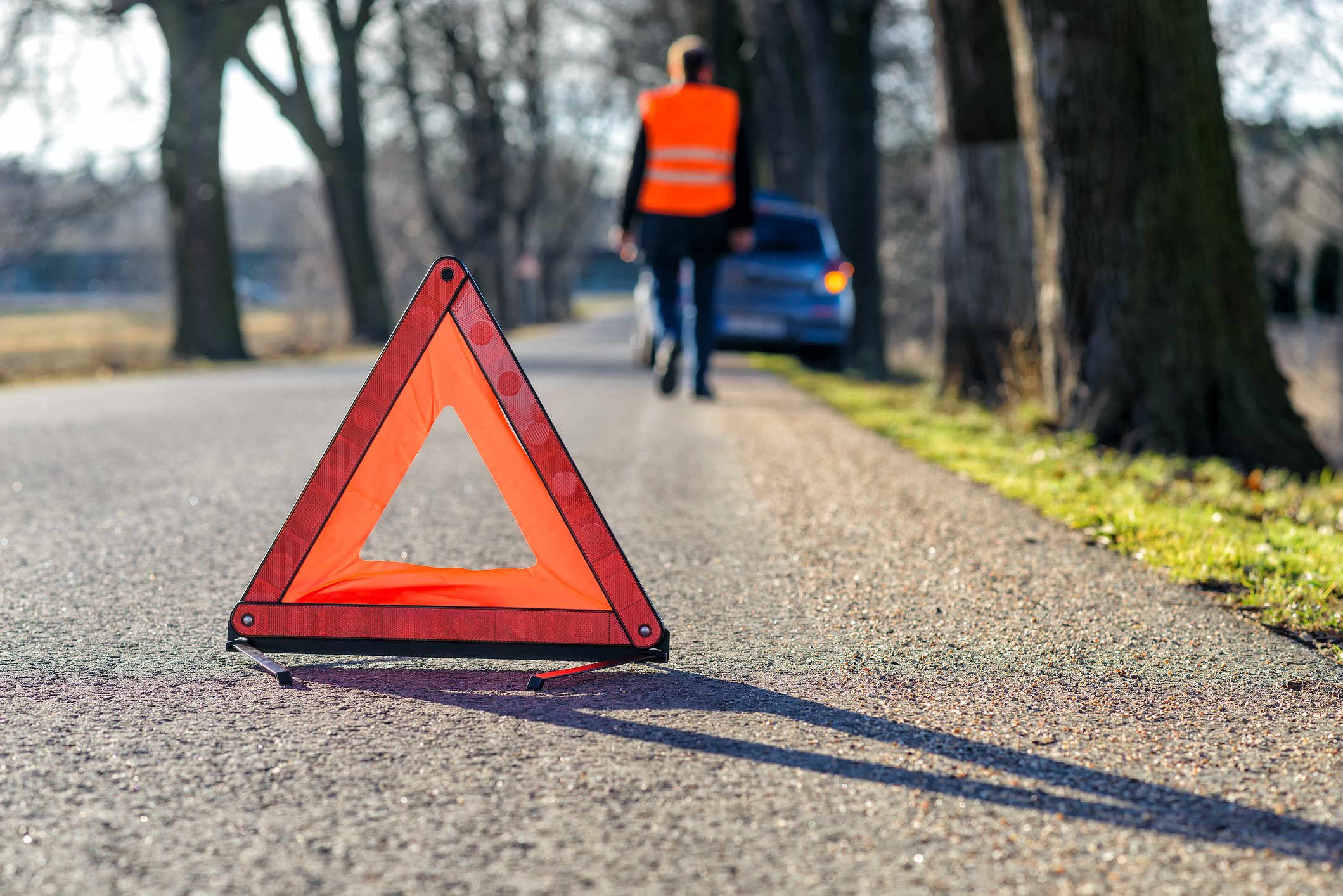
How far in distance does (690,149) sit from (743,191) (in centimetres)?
51

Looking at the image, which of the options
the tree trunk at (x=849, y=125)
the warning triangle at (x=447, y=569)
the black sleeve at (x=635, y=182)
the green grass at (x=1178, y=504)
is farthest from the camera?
the tree trunk at (x=849, y=125)

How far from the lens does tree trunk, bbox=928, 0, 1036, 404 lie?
Answer: 9.96 m

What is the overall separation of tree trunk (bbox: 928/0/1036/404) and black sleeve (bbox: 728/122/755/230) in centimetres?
198

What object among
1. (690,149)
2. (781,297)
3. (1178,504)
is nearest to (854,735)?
(1178,504)

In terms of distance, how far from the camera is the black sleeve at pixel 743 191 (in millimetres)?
8977

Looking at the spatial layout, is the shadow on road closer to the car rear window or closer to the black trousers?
the black trousers

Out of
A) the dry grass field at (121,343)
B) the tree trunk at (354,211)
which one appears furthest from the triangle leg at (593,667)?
the tree trunk at (354,211)

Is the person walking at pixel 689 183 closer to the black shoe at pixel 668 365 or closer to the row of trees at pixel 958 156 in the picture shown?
the black shoe at pixel 668 365

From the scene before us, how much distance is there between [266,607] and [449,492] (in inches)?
111

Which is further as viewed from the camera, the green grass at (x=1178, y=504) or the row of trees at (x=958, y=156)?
the row of trees at (x=958, y=156)

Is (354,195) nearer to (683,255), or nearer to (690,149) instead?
(683,255)

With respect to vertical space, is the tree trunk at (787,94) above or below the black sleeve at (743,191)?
above

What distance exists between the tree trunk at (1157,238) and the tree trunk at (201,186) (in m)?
14.7

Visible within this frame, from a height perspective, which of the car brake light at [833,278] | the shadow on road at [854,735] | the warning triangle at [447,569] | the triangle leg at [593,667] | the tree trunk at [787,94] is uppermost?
the tree trunk at [787,94]
